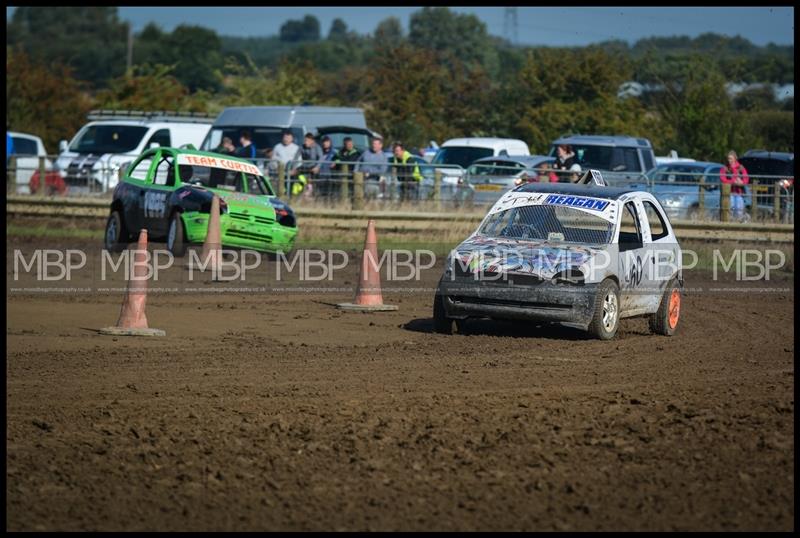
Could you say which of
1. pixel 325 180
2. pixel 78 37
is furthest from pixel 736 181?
pixel 78 37

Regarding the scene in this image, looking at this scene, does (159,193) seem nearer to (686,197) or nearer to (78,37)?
(686,197)

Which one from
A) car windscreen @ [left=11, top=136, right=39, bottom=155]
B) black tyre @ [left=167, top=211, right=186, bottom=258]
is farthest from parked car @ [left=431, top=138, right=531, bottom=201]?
car windscreen @ [left=11, top=136, right=39, bottom=155]

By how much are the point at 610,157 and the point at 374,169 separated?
5.60m

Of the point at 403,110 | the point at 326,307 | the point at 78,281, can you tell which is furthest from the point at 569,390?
the point at 403,110

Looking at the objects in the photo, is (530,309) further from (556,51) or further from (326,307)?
(556,51)

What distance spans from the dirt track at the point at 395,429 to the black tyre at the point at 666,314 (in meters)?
0.16

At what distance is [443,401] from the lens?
871 cm

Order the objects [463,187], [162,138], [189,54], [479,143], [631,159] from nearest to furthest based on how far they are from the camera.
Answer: [463,187] → [631,159] → [162,138] → [479,143] → [189,54]

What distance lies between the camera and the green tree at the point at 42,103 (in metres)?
50.1

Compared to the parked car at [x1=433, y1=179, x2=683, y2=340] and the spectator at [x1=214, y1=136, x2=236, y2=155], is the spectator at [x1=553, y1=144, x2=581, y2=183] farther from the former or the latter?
the parked car at [x1=433, y1=179, x2=683, y2=340]

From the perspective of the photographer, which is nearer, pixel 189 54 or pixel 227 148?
pixel 227 148

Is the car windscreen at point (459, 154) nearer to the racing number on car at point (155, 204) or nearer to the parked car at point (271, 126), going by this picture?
the parked car at point (271, 126)

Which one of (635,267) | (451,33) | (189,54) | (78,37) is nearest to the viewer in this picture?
(635,267)

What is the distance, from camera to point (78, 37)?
477 ft
